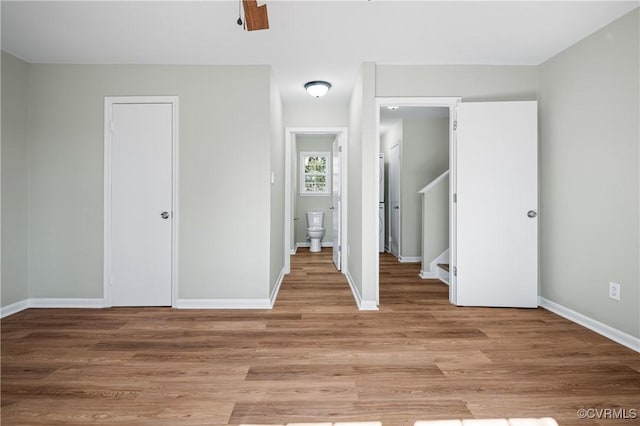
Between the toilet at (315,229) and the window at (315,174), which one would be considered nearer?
the toilet at (315,229)

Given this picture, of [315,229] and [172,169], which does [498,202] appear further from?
[315,229]

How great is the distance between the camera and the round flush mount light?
3.99m

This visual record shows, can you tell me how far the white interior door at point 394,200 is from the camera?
6.42m

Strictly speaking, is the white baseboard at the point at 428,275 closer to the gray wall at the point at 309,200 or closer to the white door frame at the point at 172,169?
the white door frame at the point at 172,169

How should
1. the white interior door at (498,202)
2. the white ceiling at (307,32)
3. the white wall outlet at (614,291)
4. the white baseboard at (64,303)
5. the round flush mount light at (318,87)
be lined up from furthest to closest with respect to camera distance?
the round flush mount light at (318,87)
the white baseboard at (64,303)
the white interior door at (498,202)
the white wall outlet at (614,291)
the white ceiling at (307,32)

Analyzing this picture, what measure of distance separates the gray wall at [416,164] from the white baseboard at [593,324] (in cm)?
266

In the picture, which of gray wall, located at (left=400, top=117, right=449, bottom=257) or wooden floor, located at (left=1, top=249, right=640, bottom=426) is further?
gray wall, located at (left=400, top=117, right=449, bottom=257)

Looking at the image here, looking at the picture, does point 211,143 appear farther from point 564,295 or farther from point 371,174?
point 564,295

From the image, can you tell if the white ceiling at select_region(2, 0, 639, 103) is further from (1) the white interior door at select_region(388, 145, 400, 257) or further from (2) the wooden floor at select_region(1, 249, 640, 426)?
(1) the white interior door at select_region(388, 145, 400, 257)

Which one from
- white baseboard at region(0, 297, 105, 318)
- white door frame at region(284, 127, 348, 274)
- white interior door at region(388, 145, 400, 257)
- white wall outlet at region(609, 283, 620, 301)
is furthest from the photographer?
white interior door at region(388, 145, 400, 257)

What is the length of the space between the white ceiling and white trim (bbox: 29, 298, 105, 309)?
2255 millimetres

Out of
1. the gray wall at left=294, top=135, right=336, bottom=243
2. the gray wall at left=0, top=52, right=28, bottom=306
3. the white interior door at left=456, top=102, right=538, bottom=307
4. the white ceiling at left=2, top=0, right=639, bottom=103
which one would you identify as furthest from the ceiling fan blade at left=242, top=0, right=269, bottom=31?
the gray wall at left=294, top=135, right=336, bottom=243

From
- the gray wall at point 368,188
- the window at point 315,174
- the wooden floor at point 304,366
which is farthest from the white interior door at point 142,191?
the window at point 315,174

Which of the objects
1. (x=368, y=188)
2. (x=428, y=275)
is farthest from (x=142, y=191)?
(x=428, y=275)
